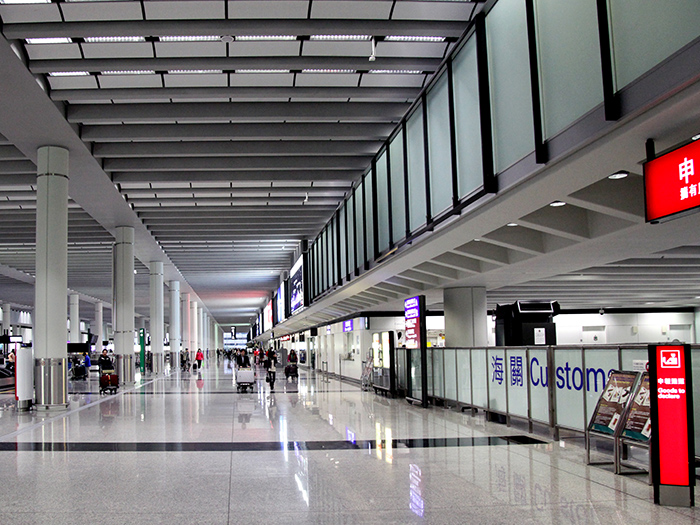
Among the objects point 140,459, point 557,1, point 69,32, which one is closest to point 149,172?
point 69,32

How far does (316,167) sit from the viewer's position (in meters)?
18.7

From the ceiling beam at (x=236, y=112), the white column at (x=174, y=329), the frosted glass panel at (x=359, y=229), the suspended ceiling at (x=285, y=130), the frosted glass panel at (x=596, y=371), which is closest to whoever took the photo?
the frosted glass panel at (x=596, y=371)

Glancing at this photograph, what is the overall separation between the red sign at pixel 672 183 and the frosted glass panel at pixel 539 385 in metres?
6.02

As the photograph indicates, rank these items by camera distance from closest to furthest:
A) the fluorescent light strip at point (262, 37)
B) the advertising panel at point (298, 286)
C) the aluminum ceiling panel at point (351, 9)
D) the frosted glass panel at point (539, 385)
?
the aluminum ceiling panel at point (351, 9) → the frosted glass panel at point (539, 385) → the fluorescent light strip at point (262, 37) → the advertising panel at point (298, 286)

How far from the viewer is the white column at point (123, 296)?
2683 cm

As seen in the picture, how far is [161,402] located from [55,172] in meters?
7.32

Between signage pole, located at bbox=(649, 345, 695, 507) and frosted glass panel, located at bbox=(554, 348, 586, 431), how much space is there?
3386 millimetres

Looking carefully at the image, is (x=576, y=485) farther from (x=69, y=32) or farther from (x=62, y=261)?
(x=62, y=261)

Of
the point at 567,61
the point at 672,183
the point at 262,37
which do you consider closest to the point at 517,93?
the point at 567,61

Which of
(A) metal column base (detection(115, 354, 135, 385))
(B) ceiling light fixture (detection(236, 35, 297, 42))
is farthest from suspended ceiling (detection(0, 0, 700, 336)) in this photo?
(A) metal column base (detection(115, 354, 135, 385))

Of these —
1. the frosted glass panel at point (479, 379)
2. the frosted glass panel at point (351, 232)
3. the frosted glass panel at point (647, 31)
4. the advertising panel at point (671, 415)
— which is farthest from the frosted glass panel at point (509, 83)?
the frosted glass panel at point (351, 232)

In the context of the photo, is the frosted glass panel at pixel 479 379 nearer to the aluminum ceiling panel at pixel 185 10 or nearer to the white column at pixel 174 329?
the aluminum ceiling panel at pixel 185 10

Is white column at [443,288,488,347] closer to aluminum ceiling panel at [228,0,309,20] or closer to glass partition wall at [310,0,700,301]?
glass partition wall at [310,0,700,301]

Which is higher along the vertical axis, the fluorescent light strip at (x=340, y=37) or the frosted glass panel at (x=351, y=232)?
the fluorescent light strip at (x=340, y=37)
